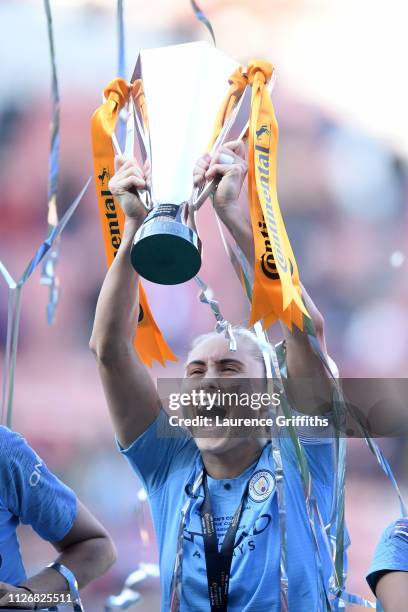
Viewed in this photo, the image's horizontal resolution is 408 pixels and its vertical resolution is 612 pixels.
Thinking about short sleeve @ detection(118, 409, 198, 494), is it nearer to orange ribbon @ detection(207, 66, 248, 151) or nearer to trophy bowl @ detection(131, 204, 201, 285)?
trophy bowl @ detection(131, 204, 201, 285)

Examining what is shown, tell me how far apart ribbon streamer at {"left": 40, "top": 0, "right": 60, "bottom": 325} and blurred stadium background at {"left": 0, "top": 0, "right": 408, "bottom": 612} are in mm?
16

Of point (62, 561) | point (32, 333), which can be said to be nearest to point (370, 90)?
point (32, 333)

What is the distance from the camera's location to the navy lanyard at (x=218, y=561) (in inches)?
62.3

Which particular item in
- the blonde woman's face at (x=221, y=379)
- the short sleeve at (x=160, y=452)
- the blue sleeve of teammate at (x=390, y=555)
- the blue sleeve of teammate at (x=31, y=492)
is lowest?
the blue sleeve of teammate at (x=390, y=555)

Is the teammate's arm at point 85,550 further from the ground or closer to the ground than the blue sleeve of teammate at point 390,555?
further from the ground

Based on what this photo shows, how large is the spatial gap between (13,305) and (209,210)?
0.50 metres

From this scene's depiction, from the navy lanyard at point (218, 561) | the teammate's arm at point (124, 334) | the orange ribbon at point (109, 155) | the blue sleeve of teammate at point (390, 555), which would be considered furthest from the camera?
the orange ribbon at point (109, 155)

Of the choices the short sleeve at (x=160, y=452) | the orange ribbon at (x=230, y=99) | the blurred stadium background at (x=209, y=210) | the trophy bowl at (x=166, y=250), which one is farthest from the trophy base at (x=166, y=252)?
the blurred stadium background at (x=209, y=210)

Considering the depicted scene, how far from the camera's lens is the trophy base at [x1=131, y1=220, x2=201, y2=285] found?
1.49 m

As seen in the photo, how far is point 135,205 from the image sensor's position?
1.68 metres

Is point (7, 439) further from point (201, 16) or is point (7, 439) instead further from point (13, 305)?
point (201, 16)

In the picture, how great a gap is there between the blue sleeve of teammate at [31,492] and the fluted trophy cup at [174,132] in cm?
38

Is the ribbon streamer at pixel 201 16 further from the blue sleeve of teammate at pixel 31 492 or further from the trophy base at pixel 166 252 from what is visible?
the blue sleeve of teammate at pixel 31 492

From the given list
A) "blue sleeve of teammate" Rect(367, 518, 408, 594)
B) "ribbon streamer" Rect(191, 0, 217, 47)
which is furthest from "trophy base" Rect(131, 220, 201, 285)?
"ribbon streamer" Rect(191, 0, 217, 47)
